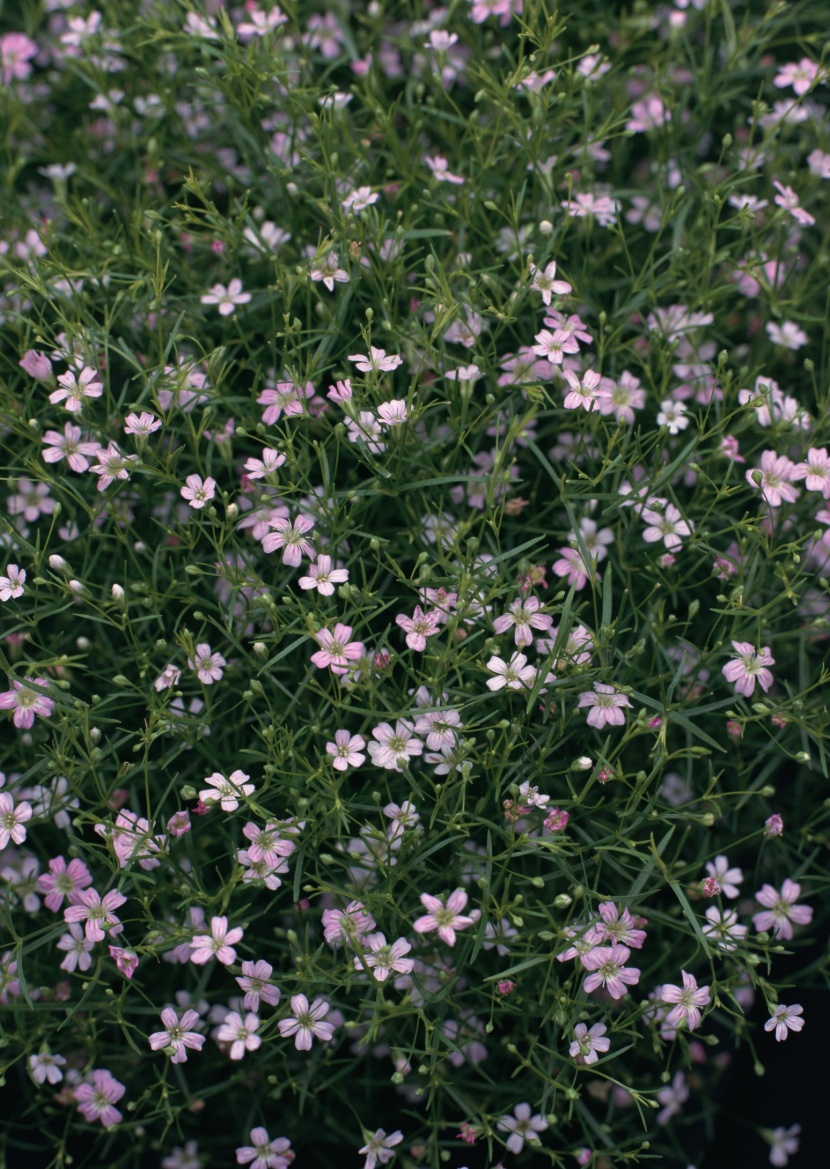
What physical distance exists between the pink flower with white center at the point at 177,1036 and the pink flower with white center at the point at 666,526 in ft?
3.18

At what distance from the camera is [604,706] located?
4.77 ft

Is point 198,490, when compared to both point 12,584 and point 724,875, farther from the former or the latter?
point 724,875

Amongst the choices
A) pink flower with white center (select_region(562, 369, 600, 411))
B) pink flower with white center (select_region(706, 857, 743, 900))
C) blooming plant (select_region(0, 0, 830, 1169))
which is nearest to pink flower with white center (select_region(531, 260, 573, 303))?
blooming plant (select_region(0, 0, 830, 1169))

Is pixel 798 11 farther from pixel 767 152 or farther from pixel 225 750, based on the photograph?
pixel 225 750

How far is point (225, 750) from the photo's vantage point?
1.64 metres

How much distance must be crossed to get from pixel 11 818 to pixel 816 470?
1.32 metres

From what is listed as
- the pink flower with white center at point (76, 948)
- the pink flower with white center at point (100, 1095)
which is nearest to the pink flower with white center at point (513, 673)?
the pink flower with white center at point (76, 948)

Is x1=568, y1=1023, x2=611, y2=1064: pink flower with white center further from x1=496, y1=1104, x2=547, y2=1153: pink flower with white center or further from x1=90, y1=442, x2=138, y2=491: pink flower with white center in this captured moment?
x1=90, y1=442, x2=138, y2=491: pink flower with white center

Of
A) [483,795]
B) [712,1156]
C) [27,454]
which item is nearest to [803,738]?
[483,795]

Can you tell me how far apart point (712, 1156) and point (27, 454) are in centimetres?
171

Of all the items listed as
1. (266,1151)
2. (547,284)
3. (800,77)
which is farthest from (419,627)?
(800,77)

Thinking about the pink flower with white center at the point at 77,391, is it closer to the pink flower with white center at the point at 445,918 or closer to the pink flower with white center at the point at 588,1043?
the pink flower with white center at the point at 445,918

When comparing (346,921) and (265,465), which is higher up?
(265,465)

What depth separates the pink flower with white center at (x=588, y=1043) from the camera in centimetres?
140
